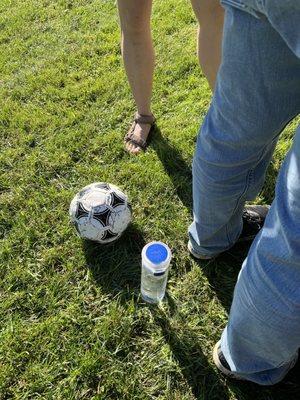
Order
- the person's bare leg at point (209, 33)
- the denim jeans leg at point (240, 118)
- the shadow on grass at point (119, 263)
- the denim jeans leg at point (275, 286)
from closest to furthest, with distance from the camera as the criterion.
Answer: the denim jeans leg at point (275, 286) < the denim jeans leg at point (240, 118) < the person's bare leg at point (209, 33) < the shadow on grass at point (119, 263)

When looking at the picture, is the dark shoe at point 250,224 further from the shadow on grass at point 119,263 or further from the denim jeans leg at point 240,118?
the shadow on grass at point 119,263

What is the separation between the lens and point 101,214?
228 cm

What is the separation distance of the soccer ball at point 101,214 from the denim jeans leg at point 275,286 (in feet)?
2.89

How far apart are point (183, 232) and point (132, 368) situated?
2.55 feet

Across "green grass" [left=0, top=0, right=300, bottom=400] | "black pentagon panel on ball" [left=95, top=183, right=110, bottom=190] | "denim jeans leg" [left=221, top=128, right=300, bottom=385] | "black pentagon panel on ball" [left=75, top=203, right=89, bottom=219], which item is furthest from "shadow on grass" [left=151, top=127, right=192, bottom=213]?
"denim jeans leg" [left=221, top=128, right=300, bottom=385]

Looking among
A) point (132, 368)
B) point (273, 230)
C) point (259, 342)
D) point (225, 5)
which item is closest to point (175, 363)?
point (132, 368)

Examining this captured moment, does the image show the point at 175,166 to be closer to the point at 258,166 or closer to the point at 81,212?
the point at 81,212

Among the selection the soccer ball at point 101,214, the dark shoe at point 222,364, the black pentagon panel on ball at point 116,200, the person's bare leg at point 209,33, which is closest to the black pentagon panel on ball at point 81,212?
the soccer ball at point 101,214

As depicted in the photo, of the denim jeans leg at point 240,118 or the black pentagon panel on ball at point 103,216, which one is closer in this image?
the denim jeans leg at point 240,118

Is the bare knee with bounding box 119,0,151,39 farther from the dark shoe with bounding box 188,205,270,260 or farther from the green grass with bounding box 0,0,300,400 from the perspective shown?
the dark shoe with bounding box 188,205,270,260

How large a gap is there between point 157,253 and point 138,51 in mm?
1299

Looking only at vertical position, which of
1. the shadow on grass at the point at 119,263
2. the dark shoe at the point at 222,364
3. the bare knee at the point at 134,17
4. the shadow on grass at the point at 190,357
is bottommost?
the shadow on grass at the point at 190,357

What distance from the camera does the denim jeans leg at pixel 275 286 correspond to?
4.23ft

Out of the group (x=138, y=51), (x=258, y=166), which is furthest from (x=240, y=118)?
(x=138, y=51)
